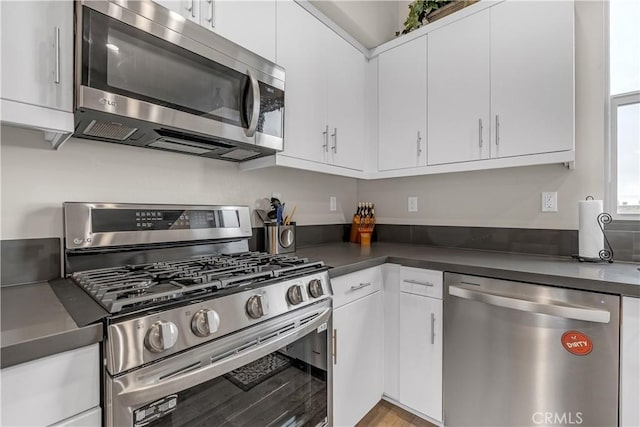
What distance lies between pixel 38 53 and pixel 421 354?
201cm

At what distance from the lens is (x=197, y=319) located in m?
0.86

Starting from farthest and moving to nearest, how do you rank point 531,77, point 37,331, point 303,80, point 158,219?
point 303,80
point 531,77
point 158,219
point 37,331

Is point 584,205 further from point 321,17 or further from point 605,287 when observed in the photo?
point 321,17

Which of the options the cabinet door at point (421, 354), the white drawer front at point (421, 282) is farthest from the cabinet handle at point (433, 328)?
the white drawer front at point (421, 282)

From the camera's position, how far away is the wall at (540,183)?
167cm

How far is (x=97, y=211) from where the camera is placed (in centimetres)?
122

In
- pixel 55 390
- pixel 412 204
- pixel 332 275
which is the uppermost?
pixel 412 204

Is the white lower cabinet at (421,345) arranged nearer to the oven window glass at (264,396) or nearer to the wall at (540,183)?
the oven window glass at (264,396)

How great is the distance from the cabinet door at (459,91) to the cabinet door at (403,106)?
2.2 inches

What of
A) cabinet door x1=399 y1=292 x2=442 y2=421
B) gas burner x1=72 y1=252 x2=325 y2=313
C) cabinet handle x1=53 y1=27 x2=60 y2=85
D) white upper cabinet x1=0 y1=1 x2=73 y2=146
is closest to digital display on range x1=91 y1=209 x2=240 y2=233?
gas burner x1=72 y1=252 x2=325 y2=313

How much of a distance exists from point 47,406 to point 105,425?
0.14 meters

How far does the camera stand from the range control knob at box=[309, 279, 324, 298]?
125cm

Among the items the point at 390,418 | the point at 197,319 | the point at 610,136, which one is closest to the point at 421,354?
the point at 390,418

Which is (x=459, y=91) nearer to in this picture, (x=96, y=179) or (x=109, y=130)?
(x=109, y=130)
